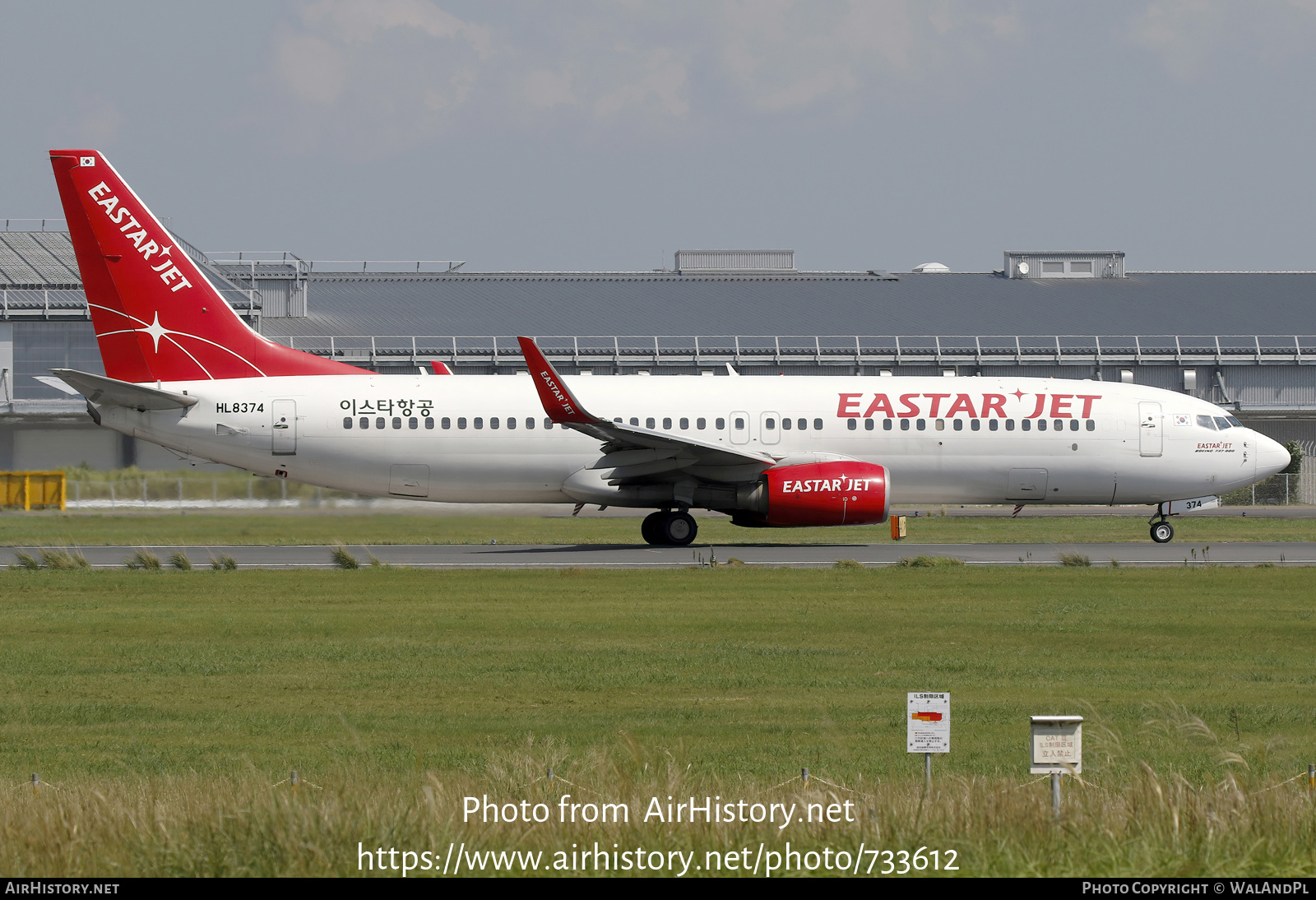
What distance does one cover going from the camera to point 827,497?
3072 centimetres

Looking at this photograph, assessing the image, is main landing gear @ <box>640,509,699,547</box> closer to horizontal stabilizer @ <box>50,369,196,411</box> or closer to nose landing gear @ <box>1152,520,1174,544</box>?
horizontal stabilizer @ <box>50,369,196,411</box>

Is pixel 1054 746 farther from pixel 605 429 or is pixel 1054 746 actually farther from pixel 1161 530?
pixel 1161 530

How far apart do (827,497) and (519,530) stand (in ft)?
34.5

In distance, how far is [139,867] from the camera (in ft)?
26.2

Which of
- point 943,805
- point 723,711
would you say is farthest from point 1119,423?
point 943,805

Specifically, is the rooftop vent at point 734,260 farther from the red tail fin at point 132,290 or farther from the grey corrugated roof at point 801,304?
the red tail fin at point 132,290

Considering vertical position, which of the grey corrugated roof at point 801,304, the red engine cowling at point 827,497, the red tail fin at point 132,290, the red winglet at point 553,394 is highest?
the grey corrugated roof at point 801,304

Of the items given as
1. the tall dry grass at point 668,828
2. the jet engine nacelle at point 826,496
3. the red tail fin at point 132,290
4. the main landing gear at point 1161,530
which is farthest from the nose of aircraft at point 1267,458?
the tall dry grass at point 668,828

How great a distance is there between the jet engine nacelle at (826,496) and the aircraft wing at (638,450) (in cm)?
125

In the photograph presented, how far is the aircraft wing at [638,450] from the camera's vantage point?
30297mm

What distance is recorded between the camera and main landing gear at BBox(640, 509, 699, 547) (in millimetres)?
33031

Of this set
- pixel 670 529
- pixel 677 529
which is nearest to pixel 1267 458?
pixel 677 529

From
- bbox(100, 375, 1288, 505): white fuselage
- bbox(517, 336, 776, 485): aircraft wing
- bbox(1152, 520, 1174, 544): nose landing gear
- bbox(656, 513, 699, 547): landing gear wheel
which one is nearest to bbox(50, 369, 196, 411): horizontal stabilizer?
bbox(100, 375, 1288, 505): white fuselage
